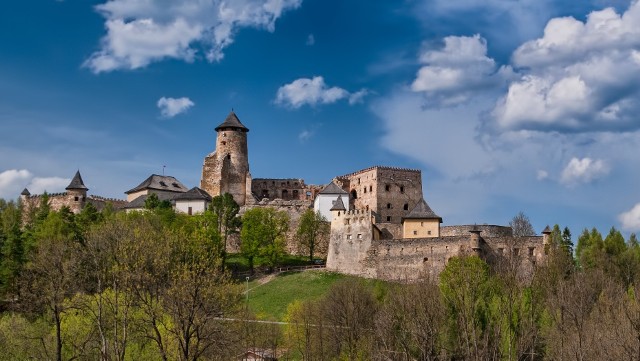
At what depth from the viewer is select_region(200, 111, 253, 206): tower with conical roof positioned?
104938 mm

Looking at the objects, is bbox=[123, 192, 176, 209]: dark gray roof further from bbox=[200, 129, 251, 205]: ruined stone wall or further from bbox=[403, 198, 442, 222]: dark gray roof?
bbox=[403, 198, 442, 222]: dark gray roof

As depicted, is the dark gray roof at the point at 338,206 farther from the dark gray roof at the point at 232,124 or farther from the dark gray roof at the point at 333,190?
the dark gray roof at the point at 232,124

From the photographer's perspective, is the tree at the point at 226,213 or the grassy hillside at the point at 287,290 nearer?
the grassy hillside at the point at 287,290

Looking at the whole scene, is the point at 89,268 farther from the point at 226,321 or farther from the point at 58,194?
the point at 58,194

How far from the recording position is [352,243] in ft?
284

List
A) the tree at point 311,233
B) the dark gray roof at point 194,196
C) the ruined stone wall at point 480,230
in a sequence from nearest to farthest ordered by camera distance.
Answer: the ruined stone wall at point 480,230 → the tree at point 311,233 → the dark gray roof at point 194,196

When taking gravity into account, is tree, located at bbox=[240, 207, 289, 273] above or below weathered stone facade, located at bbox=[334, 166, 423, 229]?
below

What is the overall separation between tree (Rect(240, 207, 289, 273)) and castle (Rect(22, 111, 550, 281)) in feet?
15.2

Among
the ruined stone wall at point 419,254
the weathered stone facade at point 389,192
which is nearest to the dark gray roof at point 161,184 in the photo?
the weathered stone facade at point 389,192

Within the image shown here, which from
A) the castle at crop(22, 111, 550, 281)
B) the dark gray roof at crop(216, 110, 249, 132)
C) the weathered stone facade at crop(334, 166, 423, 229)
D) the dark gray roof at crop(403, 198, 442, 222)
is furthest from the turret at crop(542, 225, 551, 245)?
Answer: the dark gray roof at crop(216, 110, 249, 132)

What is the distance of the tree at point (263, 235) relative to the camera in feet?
291

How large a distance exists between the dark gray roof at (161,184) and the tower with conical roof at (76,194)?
6.41 meters

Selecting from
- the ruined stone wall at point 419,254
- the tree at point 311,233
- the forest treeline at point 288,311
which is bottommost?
the forest treeline at point 288,311

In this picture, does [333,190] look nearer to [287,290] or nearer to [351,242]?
[351,242]
